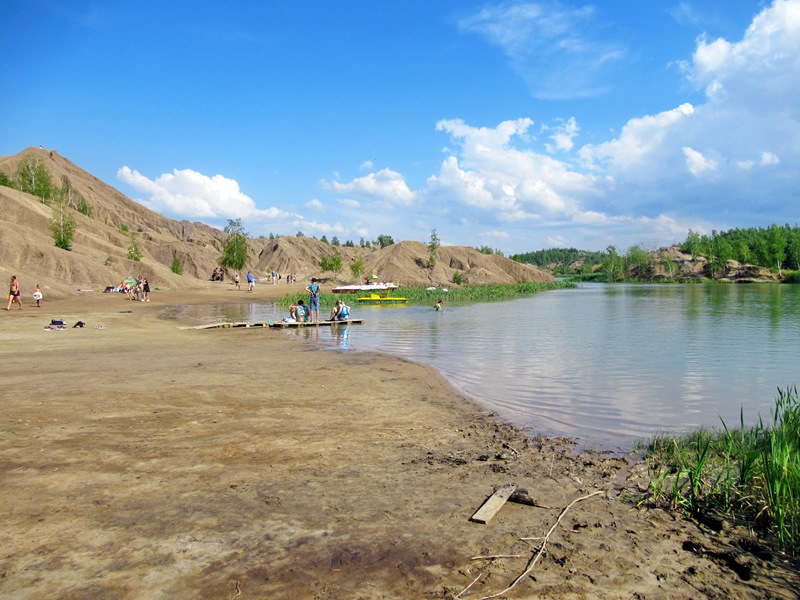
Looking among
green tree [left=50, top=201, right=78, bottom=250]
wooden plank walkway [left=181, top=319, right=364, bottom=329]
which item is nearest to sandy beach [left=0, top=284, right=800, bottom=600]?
wooden plank walkway [left=181, top=319, right=364, bottom=329]

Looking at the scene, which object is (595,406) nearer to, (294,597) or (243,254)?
(294,597)

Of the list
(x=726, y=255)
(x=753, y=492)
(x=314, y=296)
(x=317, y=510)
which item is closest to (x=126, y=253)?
(x=314, y=296)

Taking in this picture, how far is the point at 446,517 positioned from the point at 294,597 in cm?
192

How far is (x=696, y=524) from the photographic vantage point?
17.8 ft

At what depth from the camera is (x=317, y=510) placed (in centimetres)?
545

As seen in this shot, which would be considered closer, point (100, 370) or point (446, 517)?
point (446, 517)

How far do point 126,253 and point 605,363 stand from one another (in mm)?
70483

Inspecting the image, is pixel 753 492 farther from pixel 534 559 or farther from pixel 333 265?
pixel 333 265

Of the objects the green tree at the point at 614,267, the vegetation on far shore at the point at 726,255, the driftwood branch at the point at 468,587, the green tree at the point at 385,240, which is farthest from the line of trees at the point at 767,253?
the driftwood branch at the point at 468,587

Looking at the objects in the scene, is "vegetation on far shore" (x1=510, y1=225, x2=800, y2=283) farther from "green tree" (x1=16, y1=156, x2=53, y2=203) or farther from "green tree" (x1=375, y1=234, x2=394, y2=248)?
"green tree" (x1=16, y1=156, x2=53, y2=203)

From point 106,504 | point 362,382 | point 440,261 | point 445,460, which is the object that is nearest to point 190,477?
point 106,504

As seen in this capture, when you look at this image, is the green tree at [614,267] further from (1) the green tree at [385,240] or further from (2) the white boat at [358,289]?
(2) the white boat at [358,289]

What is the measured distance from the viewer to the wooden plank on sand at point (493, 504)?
5254 mm

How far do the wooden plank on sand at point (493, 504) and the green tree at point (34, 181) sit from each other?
92341mm
